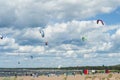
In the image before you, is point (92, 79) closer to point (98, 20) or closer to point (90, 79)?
point (90, 79)

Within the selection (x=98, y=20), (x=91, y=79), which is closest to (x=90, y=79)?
(x=91, y=79)

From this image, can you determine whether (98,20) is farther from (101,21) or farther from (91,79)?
(91,79)

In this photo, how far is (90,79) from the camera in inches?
2414

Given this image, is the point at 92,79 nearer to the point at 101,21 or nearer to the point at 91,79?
the point at 91,79

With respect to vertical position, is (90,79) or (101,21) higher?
(101,21)

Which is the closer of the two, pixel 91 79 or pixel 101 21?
pixel 101 21

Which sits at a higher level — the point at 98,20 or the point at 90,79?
the point at 98,20

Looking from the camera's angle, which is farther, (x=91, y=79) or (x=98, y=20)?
(x=91, y=79)

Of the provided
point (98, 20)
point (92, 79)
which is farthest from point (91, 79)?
point (98, 20)

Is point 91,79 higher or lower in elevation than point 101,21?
lower

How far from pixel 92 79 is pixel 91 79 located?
1.30ft

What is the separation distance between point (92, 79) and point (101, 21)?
16.6 meters

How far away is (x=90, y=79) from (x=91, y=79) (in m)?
0.46

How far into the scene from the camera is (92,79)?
198ft
